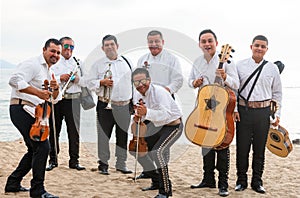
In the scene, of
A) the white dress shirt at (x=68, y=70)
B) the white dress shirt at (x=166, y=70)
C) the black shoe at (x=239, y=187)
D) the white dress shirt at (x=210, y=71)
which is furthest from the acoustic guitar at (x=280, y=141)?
the white dress shirt at (x=68, y=70)

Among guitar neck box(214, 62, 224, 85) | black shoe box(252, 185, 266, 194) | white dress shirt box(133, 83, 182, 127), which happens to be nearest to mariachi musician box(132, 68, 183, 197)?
white dress shirt box(133, 83, 182, 127)

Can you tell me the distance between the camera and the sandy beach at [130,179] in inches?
188

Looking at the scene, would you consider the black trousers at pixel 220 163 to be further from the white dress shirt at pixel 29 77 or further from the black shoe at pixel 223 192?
the white dress shirt at pixel 29 77

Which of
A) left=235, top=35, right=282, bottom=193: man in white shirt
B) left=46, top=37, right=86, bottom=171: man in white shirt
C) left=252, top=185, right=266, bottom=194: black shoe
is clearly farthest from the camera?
left=46, top=37, right=86, bottom=171: man in white shirt

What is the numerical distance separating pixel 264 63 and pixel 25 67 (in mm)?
2850

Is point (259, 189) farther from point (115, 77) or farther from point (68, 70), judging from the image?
point (68, 70)

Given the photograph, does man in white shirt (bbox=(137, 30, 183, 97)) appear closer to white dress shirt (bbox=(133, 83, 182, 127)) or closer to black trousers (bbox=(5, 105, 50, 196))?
white dress shirt (bbox=(133, 83, 182, 127))

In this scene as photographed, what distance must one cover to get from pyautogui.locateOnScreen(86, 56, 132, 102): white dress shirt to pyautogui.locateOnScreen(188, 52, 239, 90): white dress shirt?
1.00 m

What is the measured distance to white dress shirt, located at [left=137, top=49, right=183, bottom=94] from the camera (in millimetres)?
5207

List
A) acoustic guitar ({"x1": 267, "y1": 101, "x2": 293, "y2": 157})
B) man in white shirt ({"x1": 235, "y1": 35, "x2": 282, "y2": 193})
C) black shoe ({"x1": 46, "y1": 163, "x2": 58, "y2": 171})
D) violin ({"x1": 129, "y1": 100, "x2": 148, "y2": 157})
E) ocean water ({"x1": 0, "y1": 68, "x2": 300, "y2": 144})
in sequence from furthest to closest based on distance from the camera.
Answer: ocean water ({"x1": 0, "y1": 68, "x2": 300, "y2": 144}), black shoe ({"x1": 46, "y1": 163, "x2": 58, "y2": 171}), acoustic guitar ({"x1": 267, "y1": 101, "x2": 293, "y2": 157}), man in white shirt ({"x1": 235, "y1": 35, "x2": 282, "y2": 193}), violin ({"x1": 129, "y1": 100, "x2": 148, "y2": 157})

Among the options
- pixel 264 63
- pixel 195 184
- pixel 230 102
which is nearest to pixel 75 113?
pixel 195 184

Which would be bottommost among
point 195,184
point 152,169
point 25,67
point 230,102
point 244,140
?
point 195,184

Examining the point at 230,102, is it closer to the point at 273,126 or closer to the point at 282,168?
the point at 273,126

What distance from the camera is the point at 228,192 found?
191 inches
